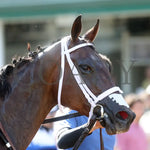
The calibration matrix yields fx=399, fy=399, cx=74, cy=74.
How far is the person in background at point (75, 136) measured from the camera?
10.5ft

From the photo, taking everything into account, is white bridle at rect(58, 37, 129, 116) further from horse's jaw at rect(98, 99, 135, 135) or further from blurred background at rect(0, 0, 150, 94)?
blurred background at rect(0, 0, 150, 94)

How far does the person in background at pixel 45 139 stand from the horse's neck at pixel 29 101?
1.57 metres

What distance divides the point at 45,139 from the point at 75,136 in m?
1.53

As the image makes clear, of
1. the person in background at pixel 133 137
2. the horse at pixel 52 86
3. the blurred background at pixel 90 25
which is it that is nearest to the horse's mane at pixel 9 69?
the horse at pixel 52 86

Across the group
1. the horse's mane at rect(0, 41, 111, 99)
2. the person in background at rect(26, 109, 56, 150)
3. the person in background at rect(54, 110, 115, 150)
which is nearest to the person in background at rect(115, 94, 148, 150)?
the person in background at rect(26, 109, 56, 150)

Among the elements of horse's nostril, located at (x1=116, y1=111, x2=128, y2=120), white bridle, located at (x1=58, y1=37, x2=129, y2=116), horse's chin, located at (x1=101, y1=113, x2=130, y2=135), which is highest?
white bridle, located at (x1=58, y1=37, x2=129, y2=116)

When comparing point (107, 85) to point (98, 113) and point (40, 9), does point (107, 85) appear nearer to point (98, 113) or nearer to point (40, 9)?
point (98, 113)

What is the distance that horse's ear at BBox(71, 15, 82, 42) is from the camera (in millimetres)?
2880

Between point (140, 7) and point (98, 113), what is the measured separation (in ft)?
19.2

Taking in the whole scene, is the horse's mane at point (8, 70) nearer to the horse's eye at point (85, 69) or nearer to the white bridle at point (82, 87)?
the white bridle at point (82, 87)

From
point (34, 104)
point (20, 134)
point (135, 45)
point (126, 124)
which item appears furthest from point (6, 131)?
point (135, 45)

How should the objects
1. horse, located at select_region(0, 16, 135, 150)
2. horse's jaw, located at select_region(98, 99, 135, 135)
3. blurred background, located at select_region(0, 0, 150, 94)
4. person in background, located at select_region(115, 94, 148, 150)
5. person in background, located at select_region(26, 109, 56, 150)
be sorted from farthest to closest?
blurred background, located at select_region(0, 0, 150, 94) → person in background, located at select_region(115, 94, 148, 150) → person in background, located at select_region(26, 109, 56, 150) → horse, located at select_region(0, 16, 135, 150) → horse's jaw, located at select_region(98, 99, 135, 135)

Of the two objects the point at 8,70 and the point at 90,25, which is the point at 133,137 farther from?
the point at 90,25

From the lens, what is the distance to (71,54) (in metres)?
2.92
